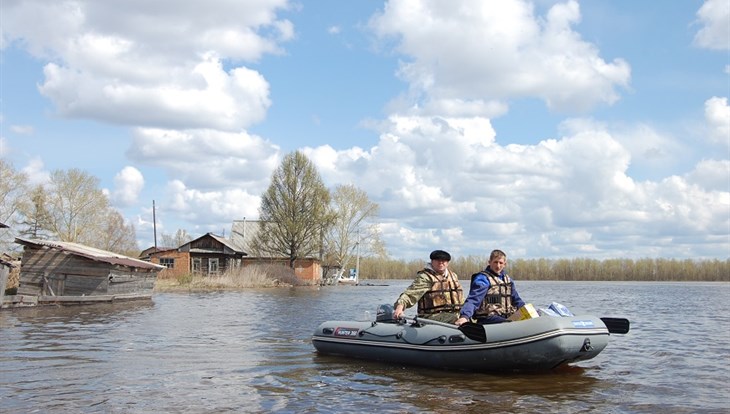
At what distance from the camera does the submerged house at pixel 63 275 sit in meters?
23.9

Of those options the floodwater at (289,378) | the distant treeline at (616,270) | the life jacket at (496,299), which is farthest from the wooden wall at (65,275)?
the distant treeline at (616,270)

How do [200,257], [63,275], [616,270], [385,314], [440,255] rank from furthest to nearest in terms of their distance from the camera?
[616,270], [200,257], [63,275], [385,314], [440,255]

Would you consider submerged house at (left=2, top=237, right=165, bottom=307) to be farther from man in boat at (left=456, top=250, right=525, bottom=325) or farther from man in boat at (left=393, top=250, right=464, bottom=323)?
man in boat at (left=456, top=250, right=525, bottom=325)

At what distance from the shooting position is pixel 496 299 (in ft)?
35.1

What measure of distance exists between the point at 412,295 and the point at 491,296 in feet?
4.37

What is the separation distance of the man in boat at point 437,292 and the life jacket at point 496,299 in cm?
71

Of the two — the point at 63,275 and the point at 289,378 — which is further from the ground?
the point at 63,275

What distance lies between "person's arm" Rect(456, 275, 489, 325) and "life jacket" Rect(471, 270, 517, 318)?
0.30 feet

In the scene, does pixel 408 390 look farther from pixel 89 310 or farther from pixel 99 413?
pixel 89 310

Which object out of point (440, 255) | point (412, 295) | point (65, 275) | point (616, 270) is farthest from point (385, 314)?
point (616, 270)

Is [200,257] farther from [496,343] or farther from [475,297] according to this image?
[496,343]

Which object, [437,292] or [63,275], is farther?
[63,275]

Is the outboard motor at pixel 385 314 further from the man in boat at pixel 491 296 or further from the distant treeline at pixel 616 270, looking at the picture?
the distant treeline at pixel 616 270

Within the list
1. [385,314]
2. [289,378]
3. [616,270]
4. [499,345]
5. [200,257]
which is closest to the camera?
[499,345]
